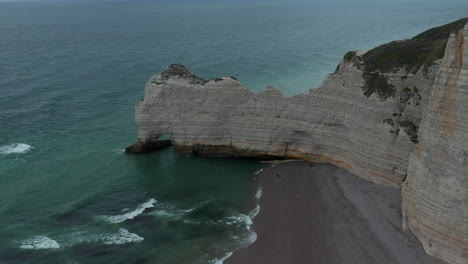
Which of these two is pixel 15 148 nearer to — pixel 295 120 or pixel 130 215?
pixel 130 215

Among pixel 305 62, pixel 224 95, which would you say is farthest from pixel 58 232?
pixel 305 62

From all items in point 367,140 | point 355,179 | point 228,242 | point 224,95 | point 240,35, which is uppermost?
point 240,35

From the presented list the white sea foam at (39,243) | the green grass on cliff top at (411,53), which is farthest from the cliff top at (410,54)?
the white sea foam at (39,243)

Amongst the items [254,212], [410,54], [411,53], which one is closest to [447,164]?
[410,54]

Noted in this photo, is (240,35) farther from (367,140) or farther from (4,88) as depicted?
(367,140)

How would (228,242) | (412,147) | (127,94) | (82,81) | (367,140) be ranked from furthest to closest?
1. (82,81)
2. (127,94)
3. (367,140)
4. (412,147)
5. (228,242)

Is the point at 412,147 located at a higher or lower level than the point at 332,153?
higher

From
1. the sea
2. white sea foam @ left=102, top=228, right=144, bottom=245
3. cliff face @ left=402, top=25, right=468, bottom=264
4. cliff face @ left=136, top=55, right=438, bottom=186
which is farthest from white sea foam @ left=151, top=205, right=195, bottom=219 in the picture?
cliff face @ left=402, top=25, right=468, bottom=264
